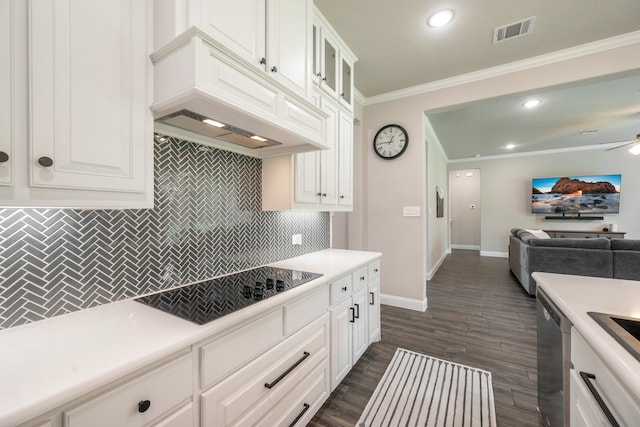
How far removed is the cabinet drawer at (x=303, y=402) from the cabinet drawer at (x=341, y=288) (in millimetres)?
386

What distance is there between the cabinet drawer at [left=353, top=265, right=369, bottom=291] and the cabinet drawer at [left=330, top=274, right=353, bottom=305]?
7cm

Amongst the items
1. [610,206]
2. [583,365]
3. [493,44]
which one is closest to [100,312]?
[583,365]

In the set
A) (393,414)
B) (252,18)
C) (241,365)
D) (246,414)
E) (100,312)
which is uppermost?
(252,18)

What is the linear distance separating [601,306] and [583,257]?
3290 millimetres

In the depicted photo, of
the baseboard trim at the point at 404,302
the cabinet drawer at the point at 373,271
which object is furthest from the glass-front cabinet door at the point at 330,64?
the baseboard trim at the point at 404,302

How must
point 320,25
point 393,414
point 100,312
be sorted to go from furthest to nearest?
point 320,25 < point 393,414 < point 100,312

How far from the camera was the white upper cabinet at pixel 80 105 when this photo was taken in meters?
0.75

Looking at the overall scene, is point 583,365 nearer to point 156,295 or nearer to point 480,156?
point 156,295

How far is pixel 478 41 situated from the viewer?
7.75ft

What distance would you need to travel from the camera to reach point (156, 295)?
1278 millimetres

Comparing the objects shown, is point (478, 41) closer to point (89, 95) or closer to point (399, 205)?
point (399, 205)

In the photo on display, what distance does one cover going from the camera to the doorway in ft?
26.0

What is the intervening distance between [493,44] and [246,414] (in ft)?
11.0

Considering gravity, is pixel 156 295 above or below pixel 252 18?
below
